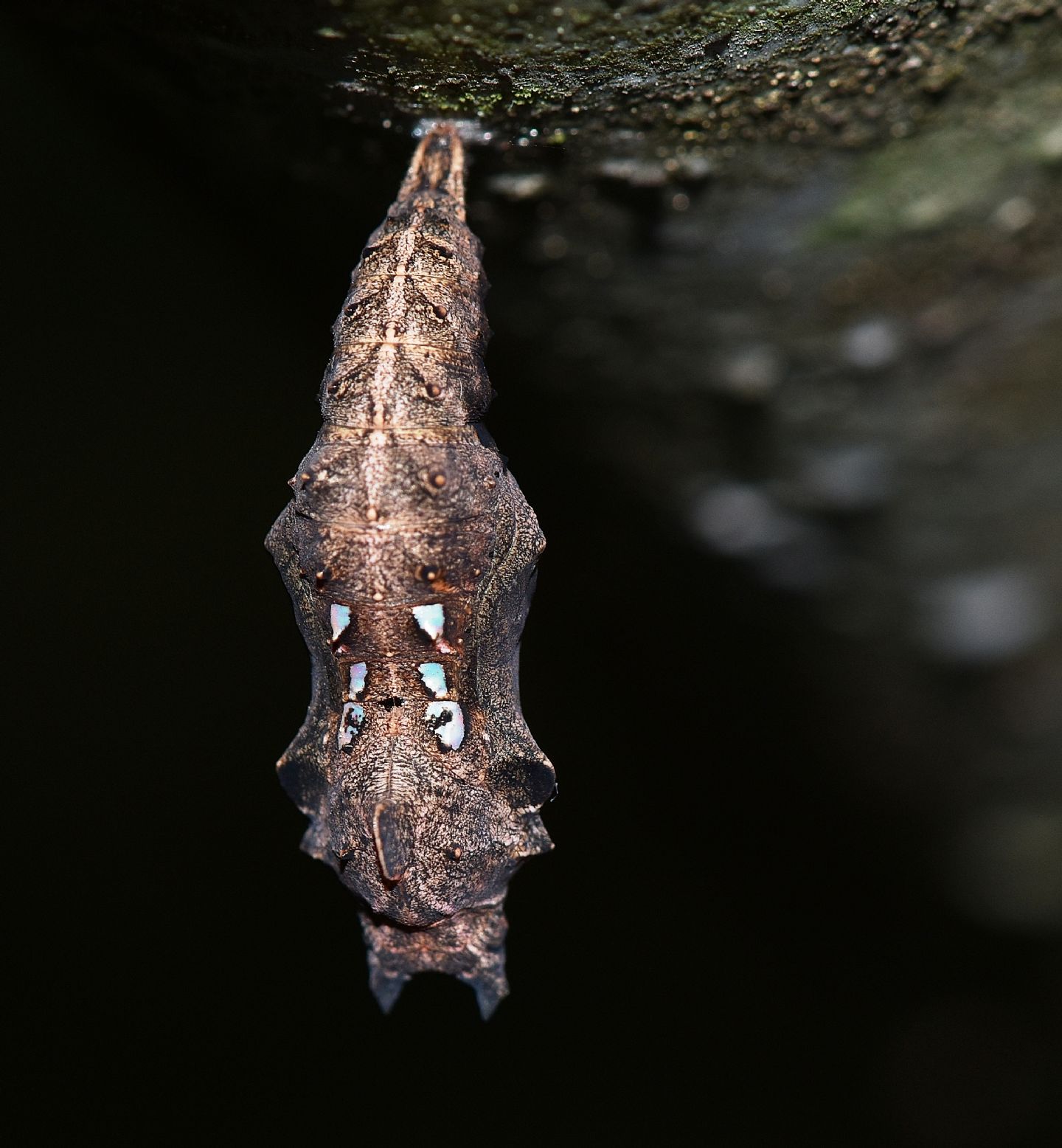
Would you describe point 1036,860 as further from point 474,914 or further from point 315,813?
point 315,813

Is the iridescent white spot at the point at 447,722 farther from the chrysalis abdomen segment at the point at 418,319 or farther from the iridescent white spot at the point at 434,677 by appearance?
the chrysalis abdomen segment at the point at 418,319

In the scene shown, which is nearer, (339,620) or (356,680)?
(339,620)

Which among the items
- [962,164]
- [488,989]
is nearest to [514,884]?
[488,989]

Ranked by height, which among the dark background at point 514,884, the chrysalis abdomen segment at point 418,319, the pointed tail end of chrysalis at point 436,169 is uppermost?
the pointed tail end of chrysalis at point 436,169

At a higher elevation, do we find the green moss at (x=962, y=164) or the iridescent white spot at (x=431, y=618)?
the green moss at (x=962, y=164)

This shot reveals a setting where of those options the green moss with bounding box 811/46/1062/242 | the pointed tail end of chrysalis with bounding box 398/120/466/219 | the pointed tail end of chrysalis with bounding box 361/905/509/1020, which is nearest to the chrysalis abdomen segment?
the pointed tail end of chrysalis with bounding box 398/120/466/219

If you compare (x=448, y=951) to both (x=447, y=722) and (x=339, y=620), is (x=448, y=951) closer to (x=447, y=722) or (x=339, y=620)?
(x=447, y=722)

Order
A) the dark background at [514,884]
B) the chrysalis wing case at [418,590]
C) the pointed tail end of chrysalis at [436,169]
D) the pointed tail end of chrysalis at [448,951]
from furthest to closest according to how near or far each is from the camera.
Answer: the dark background at [514,884] → the pointed tail end of chrysalis at [448,951] → the pointed tail end of chrysalis at [436,169] → the chrysalis wing case at [418,590]

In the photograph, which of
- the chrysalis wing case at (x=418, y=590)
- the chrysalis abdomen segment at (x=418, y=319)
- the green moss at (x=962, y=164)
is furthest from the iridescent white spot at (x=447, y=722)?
the green moss at (x=962, y=164)

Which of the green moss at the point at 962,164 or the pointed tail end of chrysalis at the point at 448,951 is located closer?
the green moss at the point at 962,164
